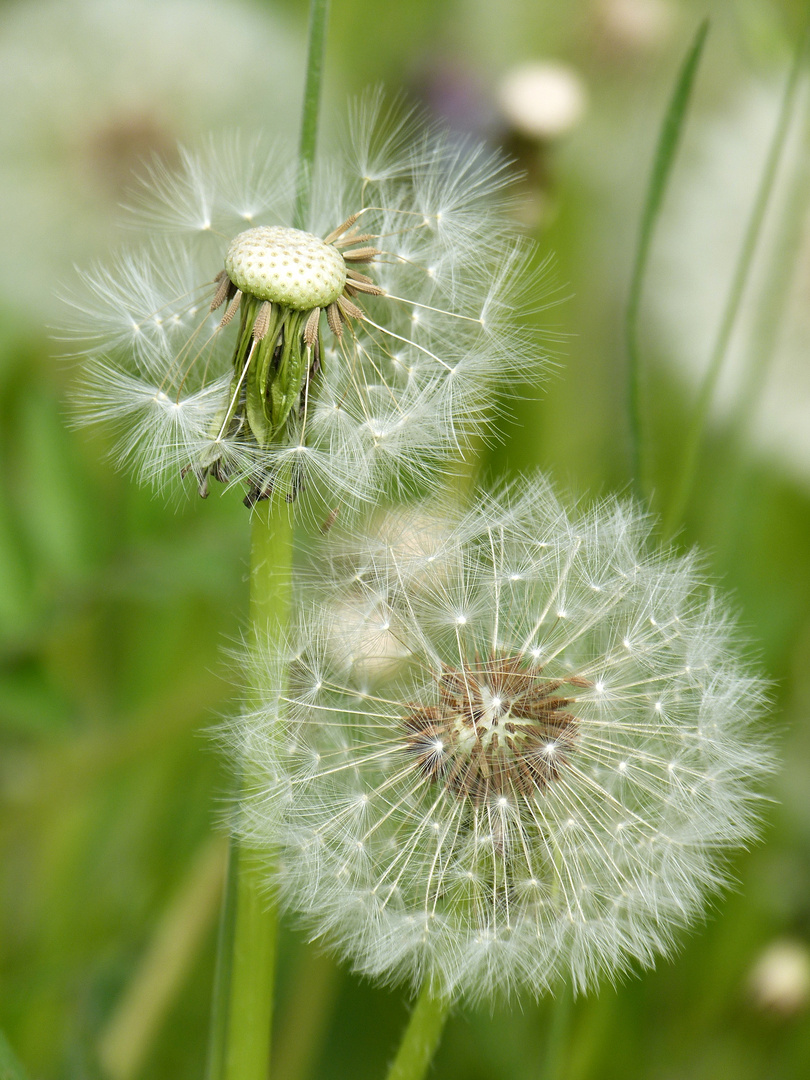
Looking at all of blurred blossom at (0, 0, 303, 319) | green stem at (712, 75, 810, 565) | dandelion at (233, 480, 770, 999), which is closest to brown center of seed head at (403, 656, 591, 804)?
dandelion at (233, 480, 770, 999)

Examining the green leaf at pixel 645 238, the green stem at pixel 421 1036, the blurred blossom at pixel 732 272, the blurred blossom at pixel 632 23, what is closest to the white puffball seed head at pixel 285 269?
the green leaf at pixel 645 238

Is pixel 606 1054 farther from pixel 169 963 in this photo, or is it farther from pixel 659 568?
pixel 659 568

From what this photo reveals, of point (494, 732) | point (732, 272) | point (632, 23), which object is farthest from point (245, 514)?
point (632, 23)

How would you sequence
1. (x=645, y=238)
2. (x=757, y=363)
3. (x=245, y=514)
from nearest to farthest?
(x=645, y=238)
(x=245, y=514)
(x=757, y=363)

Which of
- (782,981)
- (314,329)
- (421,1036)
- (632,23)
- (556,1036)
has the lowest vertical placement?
(782,981)

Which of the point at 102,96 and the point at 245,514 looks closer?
the point at 245,514

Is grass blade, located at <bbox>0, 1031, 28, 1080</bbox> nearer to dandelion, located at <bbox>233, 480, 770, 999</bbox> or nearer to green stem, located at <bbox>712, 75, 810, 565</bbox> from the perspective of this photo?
dandelion, located at <bbox>233, 480, 770, 999</bbox>

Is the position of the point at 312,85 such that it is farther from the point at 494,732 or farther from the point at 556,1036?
the point at 556,1036

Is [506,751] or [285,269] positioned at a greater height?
[285,269]
